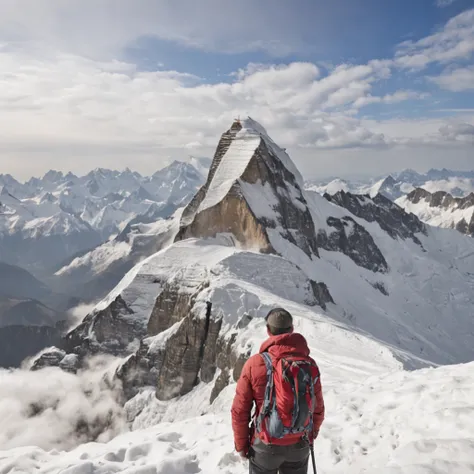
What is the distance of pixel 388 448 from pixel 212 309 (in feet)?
86.2

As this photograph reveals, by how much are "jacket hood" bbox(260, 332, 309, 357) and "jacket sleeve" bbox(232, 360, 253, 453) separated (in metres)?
0.47

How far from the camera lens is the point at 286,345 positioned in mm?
6066

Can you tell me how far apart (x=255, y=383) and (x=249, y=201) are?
59.2m

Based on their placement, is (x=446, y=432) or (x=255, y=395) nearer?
(x=255, y=395)

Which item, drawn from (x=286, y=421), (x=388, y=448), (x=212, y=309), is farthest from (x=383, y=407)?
(x=212, y=309)

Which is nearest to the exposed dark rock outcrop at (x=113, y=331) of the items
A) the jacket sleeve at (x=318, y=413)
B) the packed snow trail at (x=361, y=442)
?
the packed snow trail at (x=361, y=442)

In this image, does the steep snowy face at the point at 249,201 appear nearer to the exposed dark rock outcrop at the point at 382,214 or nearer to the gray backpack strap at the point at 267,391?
the gray backpack strap at the point at 267,391

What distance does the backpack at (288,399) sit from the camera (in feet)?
19.0

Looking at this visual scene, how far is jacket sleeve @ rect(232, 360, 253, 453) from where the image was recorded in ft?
20.2

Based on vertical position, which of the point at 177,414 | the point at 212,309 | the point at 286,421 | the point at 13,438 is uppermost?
the point at 286,421

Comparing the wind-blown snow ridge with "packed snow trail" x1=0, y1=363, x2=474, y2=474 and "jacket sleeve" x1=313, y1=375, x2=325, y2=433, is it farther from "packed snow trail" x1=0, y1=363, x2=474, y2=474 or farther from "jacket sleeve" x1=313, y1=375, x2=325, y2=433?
"jacket sleeve" x1=313, y1=375, x2=325, y2=433

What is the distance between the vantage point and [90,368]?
51188mm

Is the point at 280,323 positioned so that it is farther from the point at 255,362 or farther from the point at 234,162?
the point at 234,162

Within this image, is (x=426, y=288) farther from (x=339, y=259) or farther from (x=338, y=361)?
(x=338, y=361)
